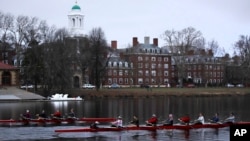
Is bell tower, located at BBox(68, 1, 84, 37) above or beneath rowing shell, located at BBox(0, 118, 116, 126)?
above

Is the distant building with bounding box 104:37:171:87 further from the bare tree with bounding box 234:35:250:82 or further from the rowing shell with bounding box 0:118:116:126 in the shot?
the rowing shell with bounding box 0:118:116:126

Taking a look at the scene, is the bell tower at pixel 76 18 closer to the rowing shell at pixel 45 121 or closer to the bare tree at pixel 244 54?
the bare tree at pixel 244 54

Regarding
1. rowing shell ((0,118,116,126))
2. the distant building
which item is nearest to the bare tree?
the distant building

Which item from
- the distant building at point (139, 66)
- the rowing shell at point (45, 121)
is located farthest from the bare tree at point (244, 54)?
the rowing shell at point (45, 121)

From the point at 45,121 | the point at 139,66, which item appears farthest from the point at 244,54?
the point at 45,121

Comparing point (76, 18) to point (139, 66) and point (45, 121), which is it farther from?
point (45, 121)

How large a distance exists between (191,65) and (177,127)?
109 metres

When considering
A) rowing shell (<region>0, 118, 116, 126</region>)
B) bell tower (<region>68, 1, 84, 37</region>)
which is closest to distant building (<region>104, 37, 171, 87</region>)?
bell tower (<region>68, 1, 84, 37</region>)

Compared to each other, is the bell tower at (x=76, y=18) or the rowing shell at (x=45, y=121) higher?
the bell tower at (x=76, y=18)

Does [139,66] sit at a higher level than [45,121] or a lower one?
higher

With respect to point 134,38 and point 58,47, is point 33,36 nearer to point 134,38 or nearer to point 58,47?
point 58,47

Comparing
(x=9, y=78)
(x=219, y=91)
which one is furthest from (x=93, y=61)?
(x=219, y=91)

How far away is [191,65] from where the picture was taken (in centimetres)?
14725

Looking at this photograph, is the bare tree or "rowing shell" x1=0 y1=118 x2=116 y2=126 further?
the bare tree
